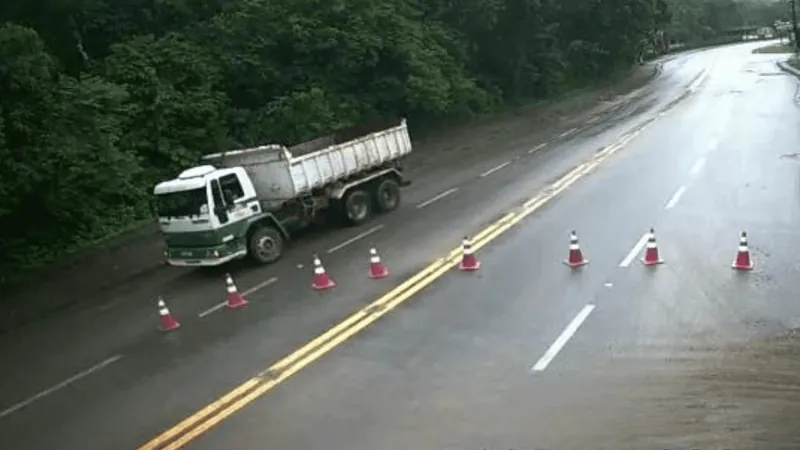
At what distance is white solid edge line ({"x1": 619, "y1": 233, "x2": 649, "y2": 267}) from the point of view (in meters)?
14.7

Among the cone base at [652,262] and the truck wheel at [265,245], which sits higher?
the truck wheel at [265,245]

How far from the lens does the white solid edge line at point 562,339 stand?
10.5 m

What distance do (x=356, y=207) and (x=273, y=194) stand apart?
7.75 ft

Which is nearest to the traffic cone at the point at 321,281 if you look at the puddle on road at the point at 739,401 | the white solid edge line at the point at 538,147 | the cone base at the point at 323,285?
the cone base at the point at 323,285

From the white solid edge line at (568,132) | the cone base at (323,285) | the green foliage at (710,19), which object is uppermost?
the cone base at (323,285)

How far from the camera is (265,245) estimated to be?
59.1ft

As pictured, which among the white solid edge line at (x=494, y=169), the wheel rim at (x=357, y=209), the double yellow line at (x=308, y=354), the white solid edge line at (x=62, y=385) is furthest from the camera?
the white solid edge line at (x=494, y=169)

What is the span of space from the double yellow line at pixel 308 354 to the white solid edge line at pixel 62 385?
297 cm

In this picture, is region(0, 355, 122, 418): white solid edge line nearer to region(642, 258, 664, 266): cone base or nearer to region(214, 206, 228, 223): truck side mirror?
region(214, 206, 228, 223): truck side mirror

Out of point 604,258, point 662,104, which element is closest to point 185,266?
point 604,258

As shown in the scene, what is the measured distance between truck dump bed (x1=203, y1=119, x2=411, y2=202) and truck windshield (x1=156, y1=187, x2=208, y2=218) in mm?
1932

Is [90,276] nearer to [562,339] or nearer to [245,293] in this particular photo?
[245,293]

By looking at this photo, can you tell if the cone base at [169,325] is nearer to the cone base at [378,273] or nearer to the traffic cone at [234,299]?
the traffic cone at [234,299]

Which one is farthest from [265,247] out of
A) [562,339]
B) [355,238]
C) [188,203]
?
[562,339]
